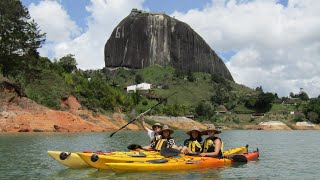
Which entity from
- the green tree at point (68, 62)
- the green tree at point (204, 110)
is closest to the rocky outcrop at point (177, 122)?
the green tree at point (204, 110)

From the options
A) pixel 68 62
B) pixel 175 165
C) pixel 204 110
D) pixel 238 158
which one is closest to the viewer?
pixel 175 165

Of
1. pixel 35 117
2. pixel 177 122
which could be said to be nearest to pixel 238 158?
pixel 35 117

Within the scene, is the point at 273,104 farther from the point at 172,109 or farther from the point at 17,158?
the point at 17,158

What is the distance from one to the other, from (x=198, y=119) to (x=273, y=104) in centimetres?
4103

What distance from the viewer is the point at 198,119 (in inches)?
4983

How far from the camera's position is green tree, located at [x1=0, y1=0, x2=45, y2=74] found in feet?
221

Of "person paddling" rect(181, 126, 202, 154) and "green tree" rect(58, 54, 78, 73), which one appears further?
"green tree" rect(58, 54, 78, 73)

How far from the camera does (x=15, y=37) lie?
67.8 m

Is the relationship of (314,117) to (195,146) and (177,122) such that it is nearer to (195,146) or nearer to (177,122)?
(177,122)

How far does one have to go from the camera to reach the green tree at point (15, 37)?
221 ft

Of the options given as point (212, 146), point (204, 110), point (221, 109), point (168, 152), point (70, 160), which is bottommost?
point (70, 160)

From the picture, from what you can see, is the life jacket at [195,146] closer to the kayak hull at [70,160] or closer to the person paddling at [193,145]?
the person paddling at [193,145]

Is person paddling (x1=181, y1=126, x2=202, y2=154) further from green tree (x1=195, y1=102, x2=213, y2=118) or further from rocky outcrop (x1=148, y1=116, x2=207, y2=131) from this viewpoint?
green tree (x1=195, y1=102, x2=213, y2=118)

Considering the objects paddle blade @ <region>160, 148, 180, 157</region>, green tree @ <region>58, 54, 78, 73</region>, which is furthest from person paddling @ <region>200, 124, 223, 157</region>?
green tree @ <region>58, 54, 78, 73</region>
